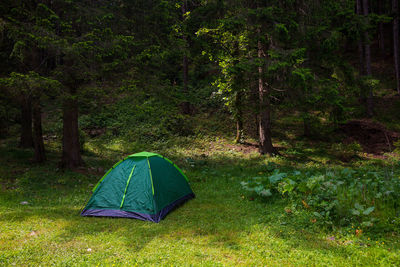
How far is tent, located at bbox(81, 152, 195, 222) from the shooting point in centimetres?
708

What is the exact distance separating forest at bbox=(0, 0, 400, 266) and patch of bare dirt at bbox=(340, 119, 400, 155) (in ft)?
0.39

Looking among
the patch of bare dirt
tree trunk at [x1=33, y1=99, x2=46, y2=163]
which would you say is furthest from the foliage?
tree trunk at [x1=33, y1=99, x2=46, y2=163]

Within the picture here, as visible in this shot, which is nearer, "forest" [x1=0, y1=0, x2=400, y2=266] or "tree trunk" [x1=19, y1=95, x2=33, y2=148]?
"forest" [x1=0, y1=0, x2=400, y2=266]

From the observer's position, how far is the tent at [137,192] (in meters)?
7.08

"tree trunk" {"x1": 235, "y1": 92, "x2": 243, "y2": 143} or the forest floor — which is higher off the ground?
"tree trunk" {"x1": 235, "y1": 92, "x2": 243, "y2": 143}

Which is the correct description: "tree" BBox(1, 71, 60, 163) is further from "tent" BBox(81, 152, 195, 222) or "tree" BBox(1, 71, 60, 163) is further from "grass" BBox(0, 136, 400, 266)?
"tent" BBox(81, 152, 195, 222)

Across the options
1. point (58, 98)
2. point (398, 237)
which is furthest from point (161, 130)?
point (398, 237)

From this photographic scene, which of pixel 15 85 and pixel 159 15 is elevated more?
pixel 159 15

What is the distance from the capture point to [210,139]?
1789 centimetres

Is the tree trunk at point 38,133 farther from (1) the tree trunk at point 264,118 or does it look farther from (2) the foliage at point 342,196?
(1) the tree trunk at point 264,118

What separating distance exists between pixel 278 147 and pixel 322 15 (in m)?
7.08

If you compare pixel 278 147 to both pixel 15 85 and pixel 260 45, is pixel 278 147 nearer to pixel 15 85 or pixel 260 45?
pixel 260 45

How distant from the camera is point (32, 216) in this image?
273 inches

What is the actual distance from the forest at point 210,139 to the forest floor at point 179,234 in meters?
0.04
